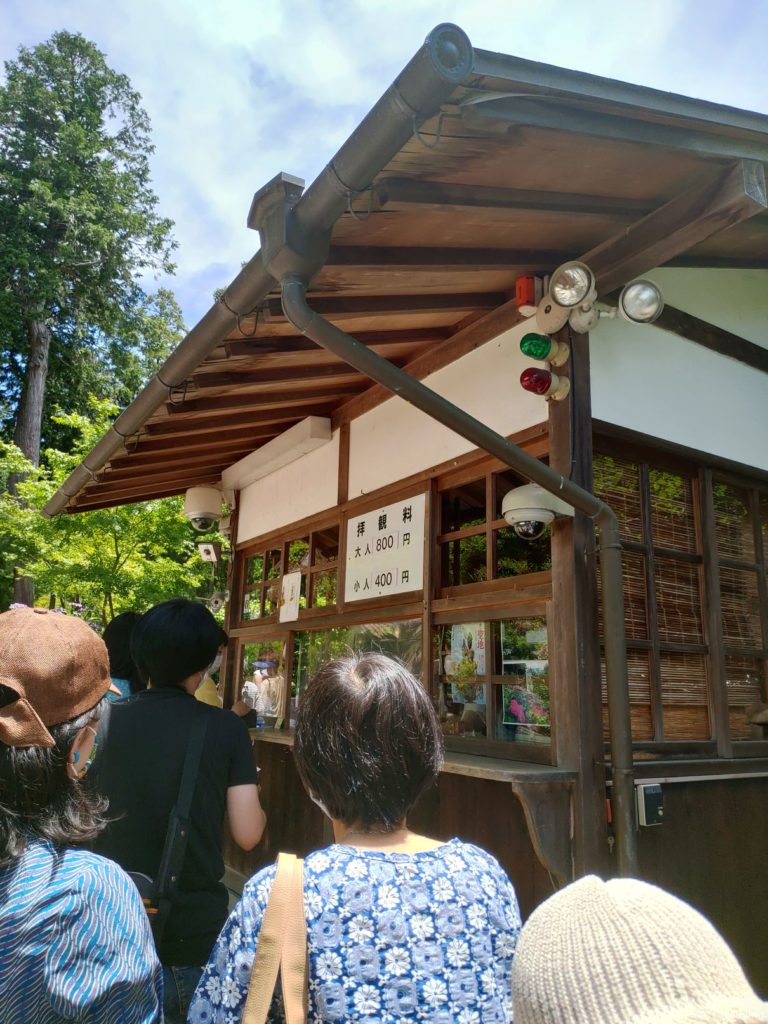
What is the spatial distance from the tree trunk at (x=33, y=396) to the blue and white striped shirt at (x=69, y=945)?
67.0ft

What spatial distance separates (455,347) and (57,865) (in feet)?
13.1

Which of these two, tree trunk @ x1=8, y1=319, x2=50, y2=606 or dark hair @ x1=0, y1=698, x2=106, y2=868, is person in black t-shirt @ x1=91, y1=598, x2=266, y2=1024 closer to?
dark hair @ x1=0, y1=698, x2=106, y2=868

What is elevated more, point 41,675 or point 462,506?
point 462,506

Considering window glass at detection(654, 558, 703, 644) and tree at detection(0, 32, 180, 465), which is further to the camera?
tree at detection(0, 32, 180, 465)

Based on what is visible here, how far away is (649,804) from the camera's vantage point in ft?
11.6

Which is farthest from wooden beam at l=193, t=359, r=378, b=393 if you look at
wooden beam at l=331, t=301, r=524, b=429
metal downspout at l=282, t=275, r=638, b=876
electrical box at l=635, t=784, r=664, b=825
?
electrical box at l=635, t=784, r=664, b=825

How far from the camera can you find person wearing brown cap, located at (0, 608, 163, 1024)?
1205mm

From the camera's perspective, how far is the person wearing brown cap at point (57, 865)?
1205 millimetres

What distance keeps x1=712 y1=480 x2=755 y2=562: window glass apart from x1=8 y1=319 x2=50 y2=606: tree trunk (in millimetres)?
18378

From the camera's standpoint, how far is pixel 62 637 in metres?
1.44

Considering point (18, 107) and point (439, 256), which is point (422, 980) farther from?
point (18, 107)

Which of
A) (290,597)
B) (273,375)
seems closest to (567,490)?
(273,375)

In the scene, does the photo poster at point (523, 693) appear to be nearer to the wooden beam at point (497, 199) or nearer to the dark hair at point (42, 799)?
the wooden beam at point (497, 199)

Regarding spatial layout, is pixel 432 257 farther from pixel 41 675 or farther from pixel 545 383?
pixel 41 675
